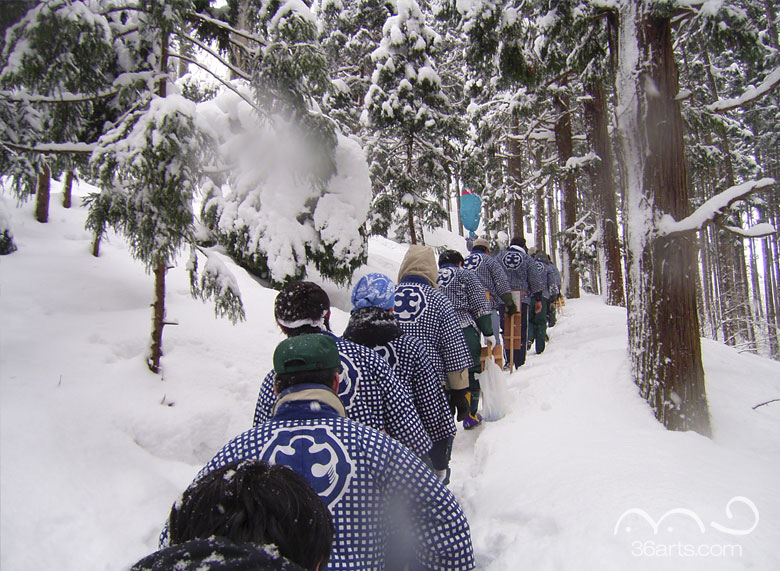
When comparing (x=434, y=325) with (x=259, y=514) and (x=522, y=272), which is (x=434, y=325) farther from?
(x=522, y=272)

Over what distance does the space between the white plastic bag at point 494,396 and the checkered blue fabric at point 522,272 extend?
342 cm

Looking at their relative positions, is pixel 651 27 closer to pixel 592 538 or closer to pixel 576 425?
pixel 576 425

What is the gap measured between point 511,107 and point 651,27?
8.32 metres

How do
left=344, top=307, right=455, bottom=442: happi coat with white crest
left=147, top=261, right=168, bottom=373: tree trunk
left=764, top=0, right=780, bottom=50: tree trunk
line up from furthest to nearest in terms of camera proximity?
left=764, top=0, right=780, bottom=50: tree trunk
left=147, top=261, right=168, bottom=373: tree trunk
left=344, top=307, right=455, bottom=442: happi coat with white crest

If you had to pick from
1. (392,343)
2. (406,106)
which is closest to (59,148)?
(392,343)

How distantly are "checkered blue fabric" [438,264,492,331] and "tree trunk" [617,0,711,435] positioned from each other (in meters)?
1.72

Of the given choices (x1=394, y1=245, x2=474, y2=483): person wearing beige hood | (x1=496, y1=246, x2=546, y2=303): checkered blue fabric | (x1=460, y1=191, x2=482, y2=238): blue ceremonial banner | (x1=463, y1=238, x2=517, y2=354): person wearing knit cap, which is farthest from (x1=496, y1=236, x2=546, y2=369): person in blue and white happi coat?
(x1=460, y1=191, x2=482, y2=238): blue ceremonial banner

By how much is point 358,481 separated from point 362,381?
2.90ft

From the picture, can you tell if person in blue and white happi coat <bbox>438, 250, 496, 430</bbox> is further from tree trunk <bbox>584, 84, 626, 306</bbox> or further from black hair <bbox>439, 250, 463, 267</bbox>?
tree trunk <bbox>584, 84, 626, 306</bbox>

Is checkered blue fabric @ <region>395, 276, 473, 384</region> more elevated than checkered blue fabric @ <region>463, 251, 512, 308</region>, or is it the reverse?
checkered blue fabric @ <region>463, 251, 512, 308</region>

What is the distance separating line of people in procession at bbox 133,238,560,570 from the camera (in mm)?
878

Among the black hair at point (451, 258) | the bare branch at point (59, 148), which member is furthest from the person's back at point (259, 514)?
the black hair at point (451, 258)

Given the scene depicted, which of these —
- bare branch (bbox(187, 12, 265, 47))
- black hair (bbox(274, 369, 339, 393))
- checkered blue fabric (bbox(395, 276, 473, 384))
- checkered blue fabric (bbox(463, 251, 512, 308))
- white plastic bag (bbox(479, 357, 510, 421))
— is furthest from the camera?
checkered blue fabric (bbox(463, 251, 512, 308))

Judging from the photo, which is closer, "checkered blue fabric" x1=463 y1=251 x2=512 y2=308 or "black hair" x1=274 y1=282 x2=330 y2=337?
"black hair" x1=274 y1=282 x2=330 y2=337
